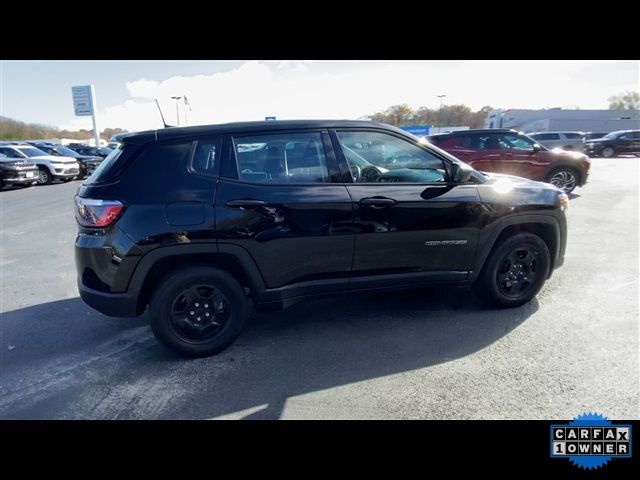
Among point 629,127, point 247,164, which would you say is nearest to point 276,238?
point 247,164

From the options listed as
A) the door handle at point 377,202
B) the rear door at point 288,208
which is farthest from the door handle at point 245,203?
the door handle at point 377,202

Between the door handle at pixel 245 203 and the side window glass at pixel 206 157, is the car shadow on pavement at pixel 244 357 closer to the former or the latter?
the door handle at pixel 245 203

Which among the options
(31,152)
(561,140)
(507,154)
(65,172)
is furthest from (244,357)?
(561,140)

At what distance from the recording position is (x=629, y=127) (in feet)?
159

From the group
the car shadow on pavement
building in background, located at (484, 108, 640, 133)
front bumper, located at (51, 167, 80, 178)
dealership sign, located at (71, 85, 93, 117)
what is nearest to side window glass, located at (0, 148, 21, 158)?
front bumper, located at (51, 167, 80, 178)

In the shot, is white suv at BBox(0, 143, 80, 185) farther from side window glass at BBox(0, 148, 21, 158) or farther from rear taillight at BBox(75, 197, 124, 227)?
rear taillight at BBox(75, 197, 124, 227)

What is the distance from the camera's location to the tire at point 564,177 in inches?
365

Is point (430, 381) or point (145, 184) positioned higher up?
point (145, 184)

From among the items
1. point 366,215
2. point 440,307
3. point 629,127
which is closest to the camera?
point 366,215

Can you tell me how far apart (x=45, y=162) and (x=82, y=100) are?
26.3 metres

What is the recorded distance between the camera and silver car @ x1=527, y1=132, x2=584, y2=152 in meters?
19.2

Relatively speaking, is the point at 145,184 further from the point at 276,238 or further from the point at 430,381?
the point at 430,381

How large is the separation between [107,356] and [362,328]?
7.37 ft

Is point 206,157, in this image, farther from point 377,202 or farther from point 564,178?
point 564,178
